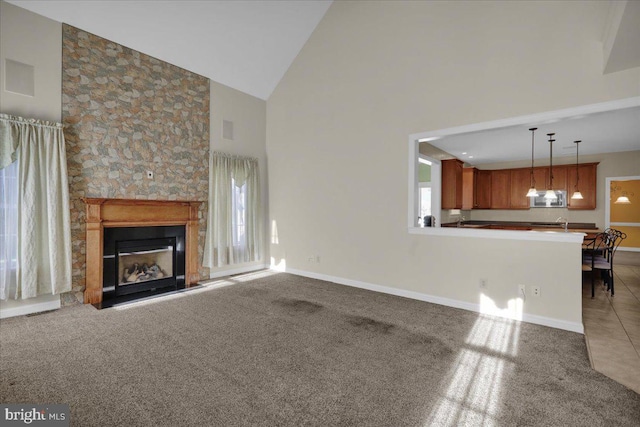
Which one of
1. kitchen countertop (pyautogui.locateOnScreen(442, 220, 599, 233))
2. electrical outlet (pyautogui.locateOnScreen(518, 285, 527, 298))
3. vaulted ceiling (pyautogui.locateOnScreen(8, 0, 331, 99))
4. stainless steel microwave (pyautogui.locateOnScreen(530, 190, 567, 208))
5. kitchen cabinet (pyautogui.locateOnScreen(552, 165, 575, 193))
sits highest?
vaulted ceiling (pyautogui.locateOnScreen(8, 0, 331, 99))

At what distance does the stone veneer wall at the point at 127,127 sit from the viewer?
151 inches

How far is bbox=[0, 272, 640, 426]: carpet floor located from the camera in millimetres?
1840

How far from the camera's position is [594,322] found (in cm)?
339

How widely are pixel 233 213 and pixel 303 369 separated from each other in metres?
3.73

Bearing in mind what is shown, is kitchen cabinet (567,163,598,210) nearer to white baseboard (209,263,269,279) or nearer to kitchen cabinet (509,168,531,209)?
kitchen cabinet (509,168,531,209)

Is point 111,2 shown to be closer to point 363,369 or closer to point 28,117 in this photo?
point 28,117

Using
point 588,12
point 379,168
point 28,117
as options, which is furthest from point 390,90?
point 28,117

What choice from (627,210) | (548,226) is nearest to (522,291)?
(548,226)

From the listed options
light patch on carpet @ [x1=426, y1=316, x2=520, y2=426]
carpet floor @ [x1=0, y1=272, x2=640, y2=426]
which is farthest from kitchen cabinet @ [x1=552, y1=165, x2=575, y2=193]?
light patch on carpet @ [x1=426, y1=316, x2=520, y2=426]

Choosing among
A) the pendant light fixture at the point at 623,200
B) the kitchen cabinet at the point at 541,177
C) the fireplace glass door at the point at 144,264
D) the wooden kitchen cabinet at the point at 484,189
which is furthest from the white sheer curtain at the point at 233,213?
the pendant light fixture at the point at 623,200

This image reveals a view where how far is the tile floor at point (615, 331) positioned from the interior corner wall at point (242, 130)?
504 centimetres

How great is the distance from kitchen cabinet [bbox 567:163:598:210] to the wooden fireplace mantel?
8330 millimetres

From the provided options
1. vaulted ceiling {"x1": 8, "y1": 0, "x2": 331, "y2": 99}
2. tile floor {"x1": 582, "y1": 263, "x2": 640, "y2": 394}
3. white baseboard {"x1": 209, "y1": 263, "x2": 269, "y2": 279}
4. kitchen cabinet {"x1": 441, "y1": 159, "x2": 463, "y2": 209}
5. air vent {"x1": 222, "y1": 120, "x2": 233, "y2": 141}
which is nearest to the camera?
tile floor {"x1": 582, "y1": 263, "x2": 640, "y2": 394}

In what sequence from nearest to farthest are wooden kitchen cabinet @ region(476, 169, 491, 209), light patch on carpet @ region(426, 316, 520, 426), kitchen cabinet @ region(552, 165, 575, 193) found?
light patch on carpet @ region(426, 316, 520, 426)
kitchen cabinet @ region(552, 165, 575, 193)
wooden kitchen cabinet @ region(476, 169, 491, 209)
